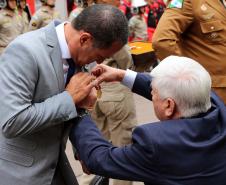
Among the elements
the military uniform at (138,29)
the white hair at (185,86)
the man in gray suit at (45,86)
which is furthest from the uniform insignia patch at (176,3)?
the military uniform at (138,29)

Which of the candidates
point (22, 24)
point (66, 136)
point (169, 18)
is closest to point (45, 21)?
point (22, 24)

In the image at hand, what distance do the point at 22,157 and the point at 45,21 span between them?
590cm

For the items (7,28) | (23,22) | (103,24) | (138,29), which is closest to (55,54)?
(103,24)

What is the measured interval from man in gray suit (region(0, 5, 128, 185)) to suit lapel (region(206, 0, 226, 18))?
121 cm

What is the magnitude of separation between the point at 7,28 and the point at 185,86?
5804 mm

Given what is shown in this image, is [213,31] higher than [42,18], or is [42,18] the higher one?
[213,31]

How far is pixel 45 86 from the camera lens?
165 centimetres

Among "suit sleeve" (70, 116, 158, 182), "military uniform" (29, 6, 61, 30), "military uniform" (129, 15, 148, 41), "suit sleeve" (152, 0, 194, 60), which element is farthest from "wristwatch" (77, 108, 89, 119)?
"military uniform" (129, 15, 148, 41)

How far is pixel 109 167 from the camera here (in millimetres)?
1622

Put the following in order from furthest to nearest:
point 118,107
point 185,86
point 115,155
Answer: point 118,107, point 115,155, point 185,86

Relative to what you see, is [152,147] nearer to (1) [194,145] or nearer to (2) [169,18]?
(1) [194,145]

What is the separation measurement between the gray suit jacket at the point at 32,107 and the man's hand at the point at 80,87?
0.12 ft

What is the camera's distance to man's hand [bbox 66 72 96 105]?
5.49 ft

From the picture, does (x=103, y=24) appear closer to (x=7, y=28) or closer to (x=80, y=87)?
(x=80, y=87)
